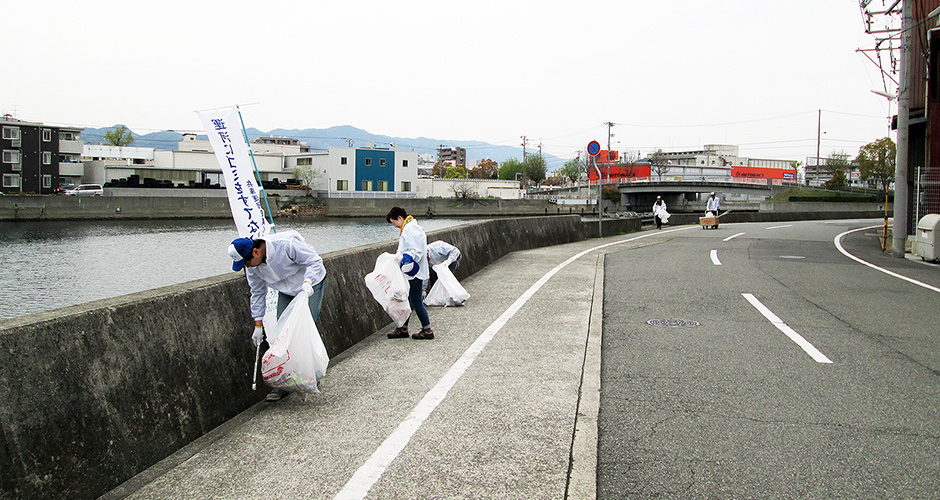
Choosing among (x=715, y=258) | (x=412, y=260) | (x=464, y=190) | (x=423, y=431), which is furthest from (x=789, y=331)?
(x=464, y=190)

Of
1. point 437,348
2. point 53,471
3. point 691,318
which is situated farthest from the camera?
point 691,318

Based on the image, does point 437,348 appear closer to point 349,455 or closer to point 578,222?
point 349,455

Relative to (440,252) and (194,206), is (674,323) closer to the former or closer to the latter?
(440,252)

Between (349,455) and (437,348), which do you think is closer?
(349,455)

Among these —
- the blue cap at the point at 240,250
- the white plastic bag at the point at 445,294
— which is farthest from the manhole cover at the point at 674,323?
the blue cap at the point at 240,250

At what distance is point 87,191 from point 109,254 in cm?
3238

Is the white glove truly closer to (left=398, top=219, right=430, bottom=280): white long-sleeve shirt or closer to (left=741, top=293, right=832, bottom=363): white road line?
(left=398, top=219, right=430, bottom=280): white long-sleeve shirt

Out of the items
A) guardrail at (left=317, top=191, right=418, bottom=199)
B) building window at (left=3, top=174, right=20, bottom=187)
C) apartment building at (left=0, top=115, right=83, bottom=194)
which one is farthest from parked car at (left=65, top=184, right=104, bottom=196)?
guardrail at (left=317, top=191, right=418, bottom=199)

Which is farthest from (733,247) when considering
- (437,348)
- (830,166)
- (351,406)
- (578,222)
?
(830,166)

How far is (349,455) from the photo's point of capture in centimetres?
441

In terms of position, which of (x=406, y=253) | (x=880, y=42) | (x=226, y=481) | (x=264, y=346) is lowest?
(x=226, y=481)

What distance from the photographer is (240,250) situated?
4.99 metres

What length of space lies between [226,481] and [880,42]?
93.6 ft

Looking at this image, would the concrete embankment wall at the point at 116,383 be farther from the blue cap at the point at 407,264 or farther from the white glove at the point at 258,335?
the blue cap at the point at 407,264
